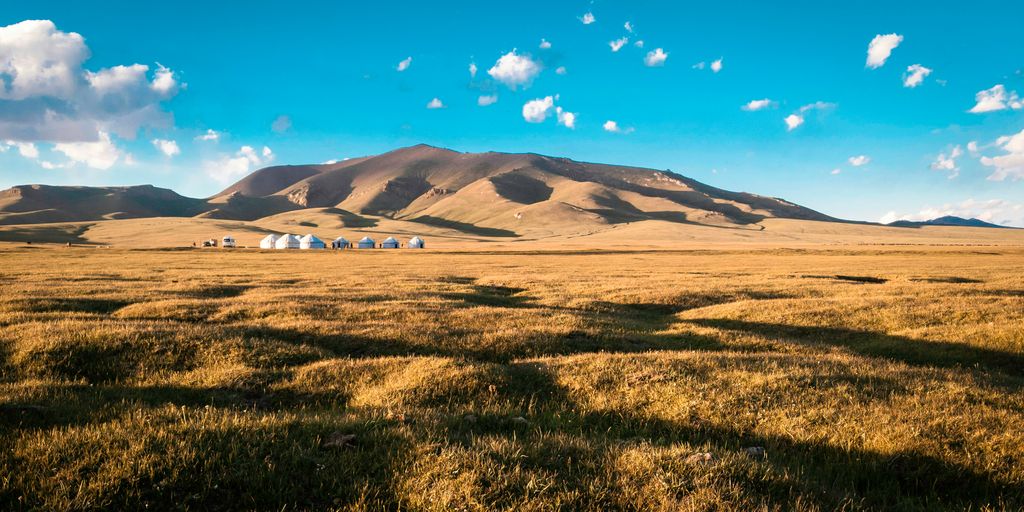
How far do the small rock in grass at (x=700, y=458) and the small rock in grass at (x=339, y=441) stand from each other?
166 inches

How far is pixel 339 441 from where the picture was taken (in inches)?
254

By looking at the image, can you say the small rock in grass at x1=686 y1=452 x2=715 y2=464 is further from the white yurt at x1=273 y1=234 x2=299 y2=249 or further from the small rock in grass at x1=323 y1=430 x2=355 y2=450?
the white yurt at x1=273 y1=234 x2=299 y2=249

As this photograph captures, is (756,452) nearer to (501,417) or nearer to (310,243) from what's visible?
(501,417)

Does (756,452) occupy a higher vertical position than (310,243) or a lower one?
lower

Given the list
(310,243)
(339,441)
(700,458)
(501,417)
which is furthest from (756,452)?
(310,243)

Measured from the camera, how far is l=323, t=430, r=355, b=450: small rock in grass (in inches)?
251

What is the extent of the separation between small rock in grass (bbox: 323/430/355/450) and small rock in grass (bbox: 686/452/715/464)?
13.8ft

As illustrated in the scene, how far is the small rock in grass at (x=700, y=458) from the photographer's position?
19.8 feet

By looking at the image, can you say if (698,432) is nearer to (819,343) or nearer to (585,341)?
(585,341)

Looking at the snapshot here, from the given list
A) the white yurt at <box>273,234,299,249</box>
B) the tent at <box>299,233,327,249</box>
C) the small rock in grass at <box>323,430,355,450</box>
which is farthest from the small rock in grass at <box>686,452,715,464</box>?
the white yurt at <box>273,234,299,249</box>

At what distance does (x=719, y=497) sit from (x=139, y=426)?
23.7 feet

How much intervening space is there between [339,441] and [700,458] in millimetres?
4524

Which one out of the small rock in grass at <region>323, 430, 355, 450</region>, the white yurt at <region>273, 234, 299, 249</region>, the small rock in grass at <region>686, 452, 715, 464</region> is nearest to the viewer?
the small rock in grass at <region>686, 452, 715, 464</region>

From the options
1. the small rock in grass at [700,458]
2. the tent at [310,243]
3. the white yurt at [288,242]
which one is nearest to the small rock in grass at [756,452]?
the small rock in grass at [700,458]
